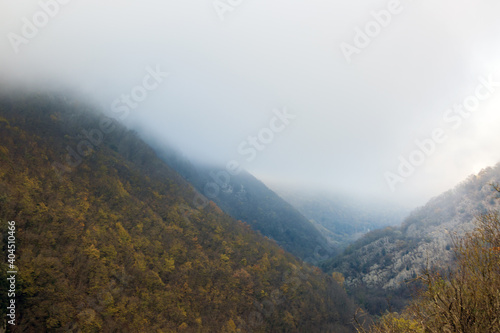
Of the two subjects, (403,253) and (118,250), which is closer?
(118,250)

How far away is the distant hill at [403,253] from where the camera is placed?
129 metres

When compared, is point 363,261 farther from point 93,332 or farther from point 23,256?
point 23,256

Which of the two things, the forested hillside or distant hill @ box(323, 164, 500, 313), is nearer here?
the forested hillside

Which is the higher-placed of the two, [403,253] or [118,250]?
[403,253]

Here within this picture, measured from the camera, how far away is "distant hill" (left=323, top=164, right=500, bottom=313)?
424ft

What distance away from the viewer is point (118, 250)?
6519 cm

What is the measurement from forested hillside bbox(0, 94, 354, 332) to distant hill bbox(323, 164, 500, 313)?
41390mm

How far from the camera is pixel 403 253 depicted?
161 meters

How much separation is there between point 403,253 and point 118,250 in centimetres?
17289

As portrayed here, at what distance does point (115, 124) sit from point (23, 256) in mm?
102407

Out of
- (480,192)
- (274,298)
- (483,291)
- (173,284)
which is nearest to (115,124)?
(173,284)

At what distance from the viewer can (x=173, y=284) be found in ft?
230

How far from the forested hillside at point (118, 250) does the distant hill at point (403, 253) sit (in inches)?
1630

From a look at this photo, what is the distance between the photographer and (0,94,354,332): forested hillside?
4622 cm
